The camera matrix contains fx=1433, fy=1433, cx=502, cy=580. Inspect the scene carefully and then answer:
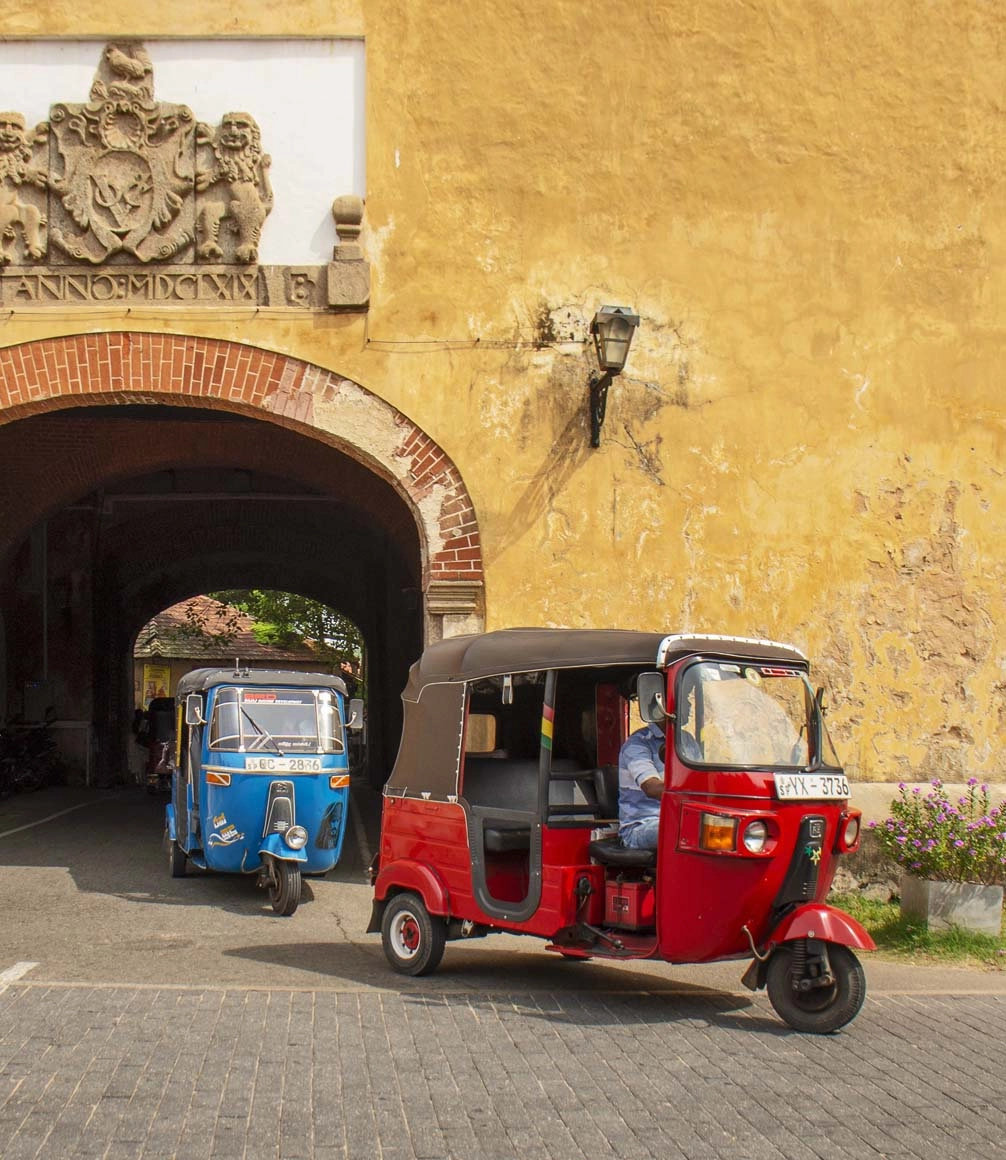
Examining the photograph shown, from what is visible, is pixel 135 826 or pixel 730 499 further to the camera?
pixel 135 826

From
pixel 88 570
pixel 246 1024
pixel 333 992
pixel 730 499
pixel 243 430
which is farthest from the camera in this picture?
pixel 88 570

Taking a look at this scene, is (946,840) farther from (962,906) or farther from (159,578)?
(159,578)

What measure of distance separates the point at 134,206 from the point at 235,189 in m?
0.82

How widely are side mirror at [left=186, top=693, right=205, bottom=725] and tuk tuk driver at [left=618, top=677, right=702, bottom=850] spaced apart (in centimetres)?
522

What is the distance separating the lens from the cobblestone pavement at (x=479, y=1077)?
4793mm

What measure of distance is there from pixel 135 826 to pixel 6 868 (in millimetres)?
4542

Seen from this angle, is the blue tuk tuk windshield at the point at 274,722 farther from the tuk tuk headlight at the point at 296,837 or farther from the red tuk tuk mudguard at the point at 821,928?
the red tuk tuk mudguard at the point at 821,928

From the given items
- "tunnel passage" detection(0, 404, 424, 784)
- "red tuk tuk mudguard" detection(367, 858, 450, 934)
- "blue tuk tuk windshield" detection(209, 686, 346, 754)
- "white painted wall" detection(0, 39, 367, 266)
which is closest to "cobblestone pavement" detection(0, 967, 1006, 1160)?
"red tuk tuk mudguard" detection(367, 858, 450, 934)

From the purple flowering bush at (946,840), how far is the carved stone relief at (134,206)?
5.75 m

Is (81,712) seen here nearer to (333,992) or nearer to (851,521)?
(851,521)

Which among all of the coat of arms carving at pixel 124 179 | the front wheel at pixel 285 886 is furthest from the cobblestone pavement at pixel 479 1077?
the coat of arms carving at pixel 124 179

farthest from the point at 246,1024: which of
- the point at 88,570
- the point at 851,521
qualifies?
the point at 88,570

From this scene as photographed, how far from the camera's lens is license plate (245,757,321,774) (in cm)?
1098

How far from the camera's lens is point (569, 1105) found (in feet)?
17.1
